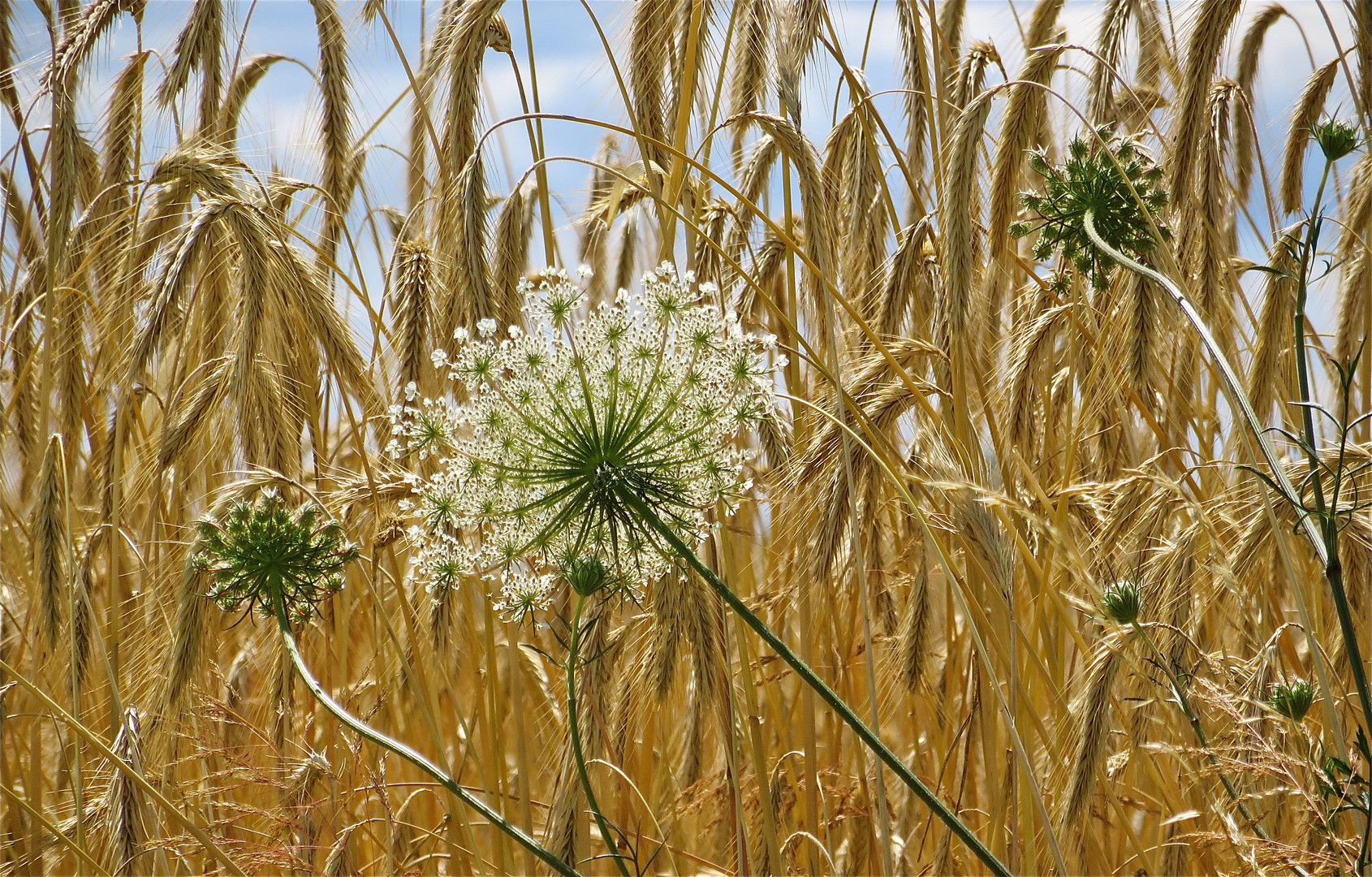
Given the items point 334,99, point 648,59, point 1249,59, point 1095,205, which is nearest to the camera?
point 1095,205

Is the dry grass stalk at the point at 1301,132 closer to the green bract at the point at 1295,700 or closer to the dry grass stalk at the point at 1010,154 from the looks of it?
the dry grass stalk at the point at 1010,154

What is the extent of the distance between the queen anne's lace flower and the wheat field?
0.07ft

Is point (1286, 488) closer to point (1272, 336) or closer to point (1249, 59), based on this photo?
point (1272, 336)

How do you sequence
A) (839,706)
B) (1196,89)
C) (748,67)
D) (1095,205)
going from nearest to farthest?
(839,706)
(1095,205)
(1196,89)
(748,67)

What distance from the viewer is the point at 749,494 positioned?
2848 millimetres

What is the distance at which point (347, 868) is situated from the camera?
7.65ft

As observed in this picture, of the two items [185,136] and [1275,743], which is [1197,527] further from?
[185,136]

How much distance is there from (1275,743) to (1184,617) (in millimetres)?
317

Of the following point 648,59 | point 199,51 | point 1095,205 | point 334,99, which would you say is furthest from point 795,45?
point 199,51

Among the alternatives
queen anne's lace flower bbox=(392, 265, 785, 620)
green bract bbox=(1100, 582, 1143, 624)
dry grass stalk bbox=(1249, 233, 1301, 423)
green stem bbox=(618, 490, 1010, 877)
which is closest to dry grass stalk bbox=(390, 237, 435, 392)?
queen anne's lace flower bbox=(392, 265, 785, 620)

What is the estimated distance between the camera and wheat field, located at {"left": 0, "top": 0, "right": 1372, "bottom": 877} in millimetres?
1894

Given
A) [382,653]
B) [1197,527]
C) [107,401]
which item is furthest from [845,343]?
[107,401]

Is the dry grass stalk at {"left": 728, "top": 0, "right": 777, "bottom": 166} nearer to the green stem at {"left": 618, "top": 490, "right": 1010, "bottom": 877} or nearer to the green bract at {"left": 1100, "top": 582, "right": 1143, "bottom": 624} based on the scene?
the green bract at {"left": 1100, "top": 582, "right": 1143, "bottom": 624}

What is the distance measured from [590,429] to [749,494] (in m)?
1.31
